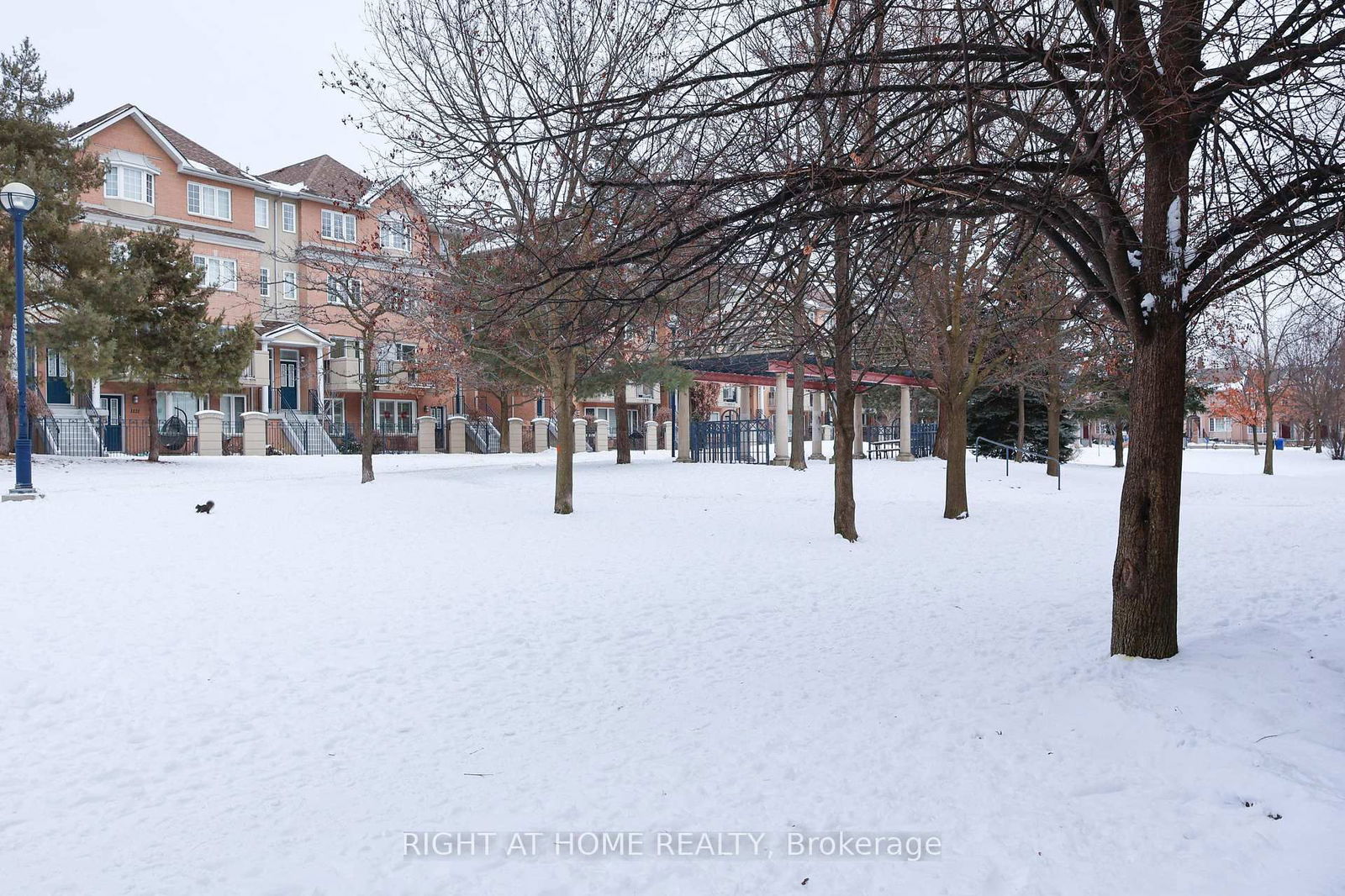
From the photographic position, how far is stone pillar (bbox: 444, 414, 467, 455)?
38156mm

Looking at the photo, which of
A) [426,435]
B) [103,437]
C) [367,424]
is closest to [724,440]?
[367,424]

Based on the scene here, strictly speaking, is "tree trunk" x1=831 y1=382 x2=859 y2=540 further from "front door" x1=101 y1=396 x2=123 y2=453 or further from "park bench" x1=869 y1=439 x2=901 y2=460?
"front door" x1=101 y1=396 x2=123 y2=453

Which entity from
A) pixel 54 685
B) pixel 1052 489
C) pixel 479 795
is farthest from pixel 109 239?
pixel 1052 489

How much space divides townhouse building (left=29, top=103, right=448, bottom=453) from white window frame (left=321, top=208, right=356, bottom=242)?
0.05 m

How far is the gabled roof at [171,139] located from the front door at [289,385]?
26.9 feet

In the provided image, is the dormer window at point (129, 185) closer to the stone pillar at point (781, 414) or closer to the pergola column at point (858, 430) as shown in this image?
the stone pillar at point (781, 414)

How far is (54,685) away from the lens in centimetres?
575

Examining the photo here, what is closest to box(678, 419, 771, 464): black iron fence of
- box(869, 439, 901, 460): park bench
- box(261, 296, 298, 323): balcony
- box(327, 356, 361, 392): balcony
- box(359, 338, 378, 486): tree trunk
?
box(869, 439, 901, 460): park bench

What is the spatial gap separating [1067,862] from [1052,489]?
786 inches

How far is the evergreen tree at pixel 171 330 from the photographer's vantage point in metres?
22.4

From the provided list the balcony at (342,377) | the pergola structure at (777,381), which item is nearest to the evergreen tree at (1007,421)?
the pergola structure at (777,381)

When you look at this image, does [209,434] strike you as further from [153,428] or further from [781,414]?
[781,414]

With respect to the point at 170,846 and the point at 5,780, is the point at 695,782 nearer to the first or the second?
the point at 170,846

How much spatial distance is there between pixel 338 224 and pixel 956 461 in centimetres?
3240
